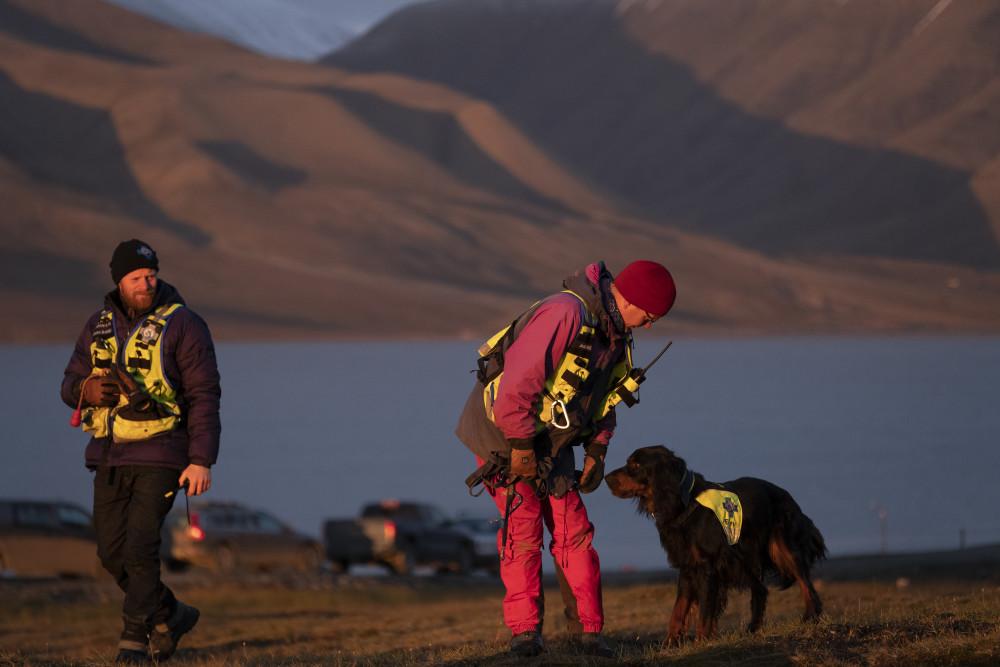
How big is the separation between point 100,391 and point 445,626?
5.52 metres

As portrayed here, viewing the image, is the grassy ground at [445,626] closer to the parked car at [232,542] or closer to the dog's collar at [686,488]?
the dog's collar at [686,488]

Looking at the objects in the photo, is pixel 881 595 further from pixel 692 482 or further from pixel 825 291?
pixel 825 291

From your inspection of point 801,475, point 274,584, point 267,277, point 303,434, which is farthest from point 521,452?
point 267,277

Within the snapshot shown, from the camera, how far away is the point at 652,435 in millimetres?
77562

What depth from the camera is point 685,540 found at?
8.24 metres

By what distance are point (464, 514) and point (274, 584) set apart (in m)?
7.60

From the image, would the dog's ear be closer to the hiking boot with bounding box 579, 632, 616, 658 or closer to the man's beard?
the hiking boot with bounding box 579, 632, 616, 658

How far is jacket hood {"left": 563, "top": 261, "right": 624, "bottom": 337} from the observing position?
7609 millimetres

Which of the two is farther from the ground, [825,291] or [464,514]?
[825,291]

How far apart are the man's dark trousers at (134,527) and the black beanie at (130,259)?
96cm

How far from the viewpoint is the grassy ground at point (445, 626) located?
24.1ft

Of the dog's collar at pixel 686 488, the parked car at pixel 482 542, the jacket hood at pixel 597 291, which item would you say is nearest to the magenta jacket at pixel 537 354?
the jacket hood at pixel 597 291

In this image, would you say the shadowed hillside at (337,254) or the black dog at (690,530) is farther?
the shadowed hillside at (337,254)

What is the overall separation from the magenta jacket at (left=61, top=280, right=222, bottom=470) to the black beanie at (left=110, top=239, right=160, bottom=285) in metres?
0.13
